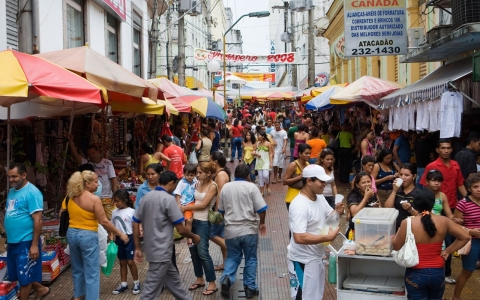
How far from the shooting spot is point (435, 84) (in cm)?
910

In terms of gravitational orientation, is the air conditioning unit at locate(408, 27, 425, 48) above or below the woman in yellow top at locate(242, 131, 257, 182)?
above

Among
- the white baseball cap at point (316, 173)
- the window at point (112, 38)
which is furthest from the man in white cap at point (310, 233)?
the window at point (112, 38)

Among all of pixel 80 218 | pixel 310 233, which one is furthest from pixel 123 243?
pixel 310 233

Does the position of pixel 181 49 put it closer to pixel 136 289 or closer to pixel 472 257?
pixel 136 289

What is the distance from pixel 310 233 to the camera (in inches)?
217

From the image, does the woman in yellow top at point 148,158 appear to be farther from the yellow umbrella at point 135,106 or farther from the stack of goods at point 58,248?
the stack of goods at point 58,248

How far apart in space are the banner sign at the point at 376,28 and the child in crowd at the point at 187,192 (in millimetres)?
6247

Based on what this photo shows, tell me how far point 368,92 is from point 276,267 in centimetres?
649

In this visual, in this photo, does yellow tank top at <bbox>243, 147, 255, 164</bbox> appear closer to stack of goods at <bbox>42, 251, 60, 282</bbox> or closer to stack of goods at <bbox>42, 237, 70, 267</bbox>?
stack of goods at <bbox>42, 237, 70, 267</bbox>

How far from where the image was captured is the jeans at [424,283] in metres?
4.97

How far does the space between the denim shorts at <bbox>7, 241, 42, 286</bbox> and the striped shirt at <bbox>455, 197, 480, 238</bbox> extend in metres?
4.96

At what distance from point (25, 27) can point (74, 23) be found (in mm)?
4972

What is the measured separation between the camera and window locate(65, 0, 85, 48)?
13188 millimetres

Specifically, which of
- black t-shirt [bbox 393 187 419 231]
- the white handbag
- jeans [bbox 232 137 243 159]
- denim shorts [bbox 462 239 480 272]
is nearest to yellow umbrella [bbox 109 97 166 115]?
black t-shirt [bbox 393 187 419 231]
